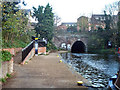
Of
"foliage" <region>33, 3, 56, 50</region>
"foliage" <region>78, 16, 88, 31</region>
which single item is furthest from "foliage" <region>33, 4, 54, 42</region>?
"foliage" <region>78, 16, 88, 31</region>

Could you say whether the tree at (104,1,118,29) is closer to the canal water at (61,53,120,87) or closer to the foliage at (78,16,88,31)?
the foliage at (78,16,88,31)

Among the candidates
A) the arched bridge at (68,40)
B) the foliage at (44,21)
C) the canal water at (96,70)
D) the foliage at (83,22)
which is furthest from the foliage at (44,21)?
the foliage at (83,22)

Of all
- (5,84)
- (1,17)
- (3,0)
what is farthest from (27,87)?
(3,0)

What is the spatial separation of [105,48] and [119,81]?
30.3 meters

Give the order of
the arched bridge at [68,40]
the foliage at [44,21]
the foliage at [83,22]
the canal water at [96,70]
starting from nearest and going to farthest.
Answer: the canal water at [96,70] < the foliage at [44,21] < the arched bridge at [68,40] < the foliage at [83,22]

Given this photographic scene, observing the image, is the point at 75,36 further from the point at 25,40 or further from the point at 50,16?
the point at 25,40

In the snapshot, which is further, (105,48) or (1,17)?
(105,48)

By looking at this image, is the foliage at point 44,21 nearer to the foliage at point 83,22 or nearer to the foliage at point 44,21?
the foliage at point 44,21

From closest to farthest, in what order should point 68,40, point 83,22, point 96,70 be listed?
point 96,70 → point 68,40 → point 83,22

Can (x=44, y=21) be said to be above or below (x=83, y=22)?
below

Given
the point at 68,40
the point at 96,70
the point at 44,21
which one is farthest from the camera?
the point at 68,40

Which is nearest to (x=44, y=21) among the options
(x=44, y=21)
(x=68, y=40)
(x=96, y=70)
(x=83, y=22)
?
(x=44, y=21)

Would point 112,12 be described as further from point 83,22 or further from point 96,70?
point 96,70

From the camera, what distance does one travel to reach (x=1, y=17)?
7.54m
